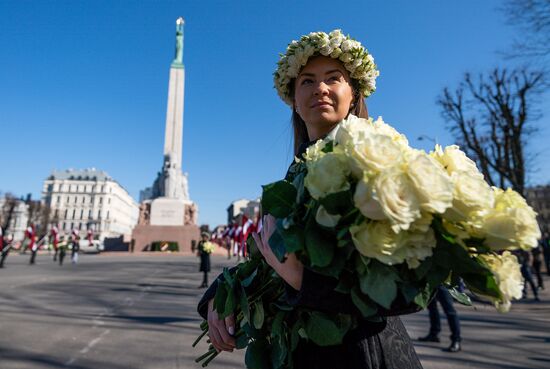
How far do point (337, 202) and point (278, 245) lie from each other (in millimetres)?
207

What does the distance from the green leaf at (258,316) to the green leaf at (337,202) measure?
2.09ft

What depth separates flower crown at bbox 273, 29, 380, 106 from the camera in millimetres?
1832

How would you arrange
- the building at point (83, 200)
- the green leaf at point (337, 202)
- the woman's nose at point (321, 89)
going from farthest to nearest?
the building at point (83, 200) → the woman's nose at point (321, 89) → the green leaf at point (337, 202)

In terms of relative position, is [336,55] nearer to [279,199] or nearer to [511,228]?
[279,199]

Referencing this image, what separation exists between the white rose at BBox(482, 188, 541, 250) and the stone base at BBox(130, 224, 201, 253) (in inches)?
1520

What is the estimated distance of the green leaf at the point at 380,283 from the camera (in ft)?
3.04

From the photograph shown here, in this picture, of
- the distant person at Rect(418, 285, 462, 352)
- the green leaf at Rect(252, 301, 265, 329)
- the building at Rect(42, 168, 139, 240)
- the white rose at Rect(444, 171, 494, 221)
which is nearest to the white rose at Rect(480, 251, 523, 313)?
the white rose at Rect(444, 171, 494, 221)

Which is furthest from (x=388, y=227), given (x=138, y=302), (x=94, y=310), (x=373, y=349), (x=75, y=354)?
(x=138, y=302)

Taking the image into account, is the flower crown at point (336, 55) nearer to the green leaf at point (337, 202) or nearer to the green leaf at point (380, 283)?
the green leaf at point (337, 202)

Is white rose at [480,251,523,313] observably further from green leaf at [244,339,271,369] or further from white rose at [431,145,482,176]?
green leaf at [244,339,271,369]

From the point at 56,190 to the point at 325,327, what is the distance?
13338 cm

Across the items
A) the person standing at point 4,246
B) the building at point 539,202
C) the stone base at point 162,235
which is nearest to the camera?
the person standing at point 4,246

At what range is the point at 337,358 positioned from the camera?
128 cm

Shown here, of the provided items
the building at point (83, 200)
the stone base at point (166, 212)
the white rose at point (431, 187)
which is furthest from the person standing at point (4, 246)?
the building at point (83, 200)
